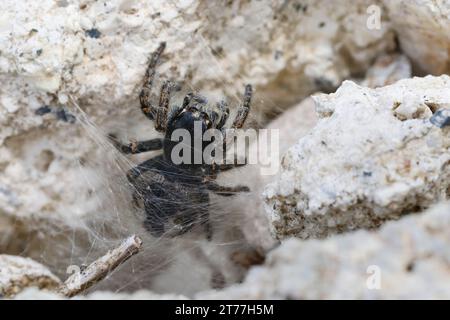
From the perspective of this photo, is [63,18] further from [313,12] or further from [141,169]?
[313,12]

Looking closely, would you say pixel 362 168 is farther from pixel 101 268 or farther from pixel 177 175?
pixel 177 175

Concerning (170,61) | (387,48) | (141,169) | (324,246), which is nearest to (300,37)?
(387,48)

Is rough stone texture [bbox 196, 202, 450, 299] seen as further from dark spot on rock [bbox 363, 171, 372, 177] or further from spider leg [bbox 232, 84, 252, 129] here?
spider leg [bbox 232, 84, 252, 129]

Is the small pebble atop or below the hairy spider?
atop

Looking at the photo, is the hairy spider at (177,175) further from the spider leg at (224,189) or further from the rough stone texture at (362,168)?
the rough stone texture at (362,168)

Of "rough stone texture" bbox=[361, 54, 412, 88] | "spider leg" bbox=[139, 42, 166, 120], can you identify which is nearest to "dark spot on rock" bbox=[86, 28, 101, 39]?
"spider leg" bbox=[139, 42, 166, 120]

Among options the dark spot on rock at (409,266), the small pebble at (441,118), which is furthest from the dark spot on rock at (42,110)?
the dark spot on rock at (409,266)

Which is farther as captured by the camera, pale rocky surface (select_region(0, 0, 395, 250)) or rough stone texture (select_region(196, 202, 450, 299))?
pale rocky surface (select_region(0, 0, 395, 250))
